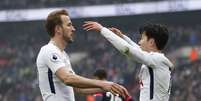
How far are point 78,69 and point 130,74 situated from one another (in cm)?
205

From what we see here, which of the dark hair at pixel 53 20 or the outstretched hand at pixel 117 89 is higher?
the dark hair at pixel 53 20

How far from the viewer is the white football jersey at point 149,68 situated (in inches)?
246

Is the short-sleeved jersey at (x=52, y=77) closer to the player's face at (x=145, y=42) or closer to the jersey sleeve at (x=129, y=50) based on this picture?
the jersey sleeve at (x=129, y=50)

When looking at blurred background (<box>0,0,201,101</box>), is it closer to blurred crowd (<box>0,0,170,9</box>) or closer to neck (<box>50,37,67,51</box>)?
blurred crowd (<box>0,0,170,9</box>)

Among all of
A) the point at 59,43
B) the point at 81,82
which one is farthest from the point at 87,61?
the point at 81,82

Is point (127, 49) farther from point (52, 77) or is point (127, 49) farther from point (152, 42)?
point (52, 77)

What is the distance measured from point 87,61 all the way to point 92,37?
49.3 inches

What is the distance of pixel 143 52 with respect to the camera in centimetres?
628

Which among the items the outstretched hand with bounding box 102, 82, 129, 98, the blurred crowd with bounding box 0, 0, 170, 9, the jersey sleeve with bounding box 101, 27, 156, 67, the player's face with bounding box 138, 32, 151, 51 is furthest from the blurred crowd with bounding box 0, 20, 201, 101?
the outstretched hand with bounding box 102, 82, 129, 98

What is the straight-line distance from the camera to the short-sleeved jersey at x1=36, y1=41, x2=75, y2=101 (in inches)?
223

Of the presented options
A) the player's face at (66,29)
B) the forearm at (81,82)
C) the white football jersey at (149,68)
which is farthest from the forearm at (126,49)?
the forearm at (81,82)

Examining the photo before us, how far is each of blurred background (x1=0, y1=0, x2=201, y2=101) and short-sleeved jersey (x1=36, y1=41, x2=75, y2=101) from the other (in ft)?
56.6

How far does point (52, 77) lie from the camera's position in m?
5.68

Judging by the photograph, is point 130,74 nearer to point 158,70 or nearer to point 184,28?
point 184,28
